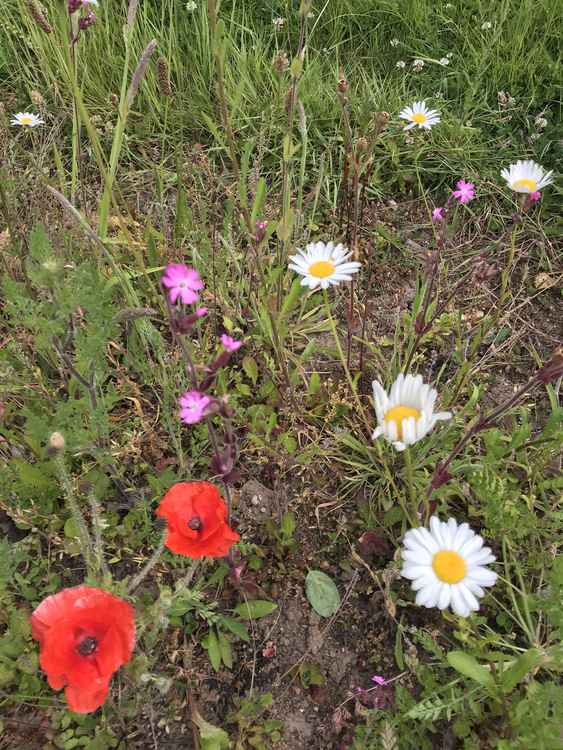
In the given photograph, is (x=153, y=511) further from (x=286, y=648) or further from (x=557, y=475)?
(x=557, y=475)

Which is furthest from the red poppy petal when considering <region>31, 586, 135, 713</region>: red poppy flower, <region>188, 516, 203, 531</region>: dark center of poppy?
<region>188, 516, 203, 531</region>: dark center of poppy

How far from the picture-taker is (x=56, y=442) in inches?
42.1

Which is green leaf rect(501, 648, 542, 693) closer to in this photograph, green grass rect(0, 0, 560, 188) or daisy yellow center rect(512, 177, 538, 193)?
daisy yellow center rect(512, 177, 538, 193)

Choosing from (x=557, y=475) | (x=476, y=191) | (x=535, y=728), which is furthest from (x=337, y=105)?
(x=535, y=728)

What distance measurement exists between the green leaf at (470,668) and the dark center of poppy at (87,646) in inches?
29.0

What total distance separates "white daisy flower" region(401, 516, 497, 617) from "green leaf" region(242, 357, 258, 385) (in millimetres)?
824

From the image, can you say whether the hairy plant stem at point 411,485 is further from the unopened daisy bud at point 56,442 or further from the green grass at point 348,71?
the green grass at point 348,71

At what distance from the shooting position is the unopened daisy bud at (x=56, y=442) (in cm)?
107

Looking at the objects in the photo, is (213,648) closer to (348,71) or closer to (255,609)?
(255,609)

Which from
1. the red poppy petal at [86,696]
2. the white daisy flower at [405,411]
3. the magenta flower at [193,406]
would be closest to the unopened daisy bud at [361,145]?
the white daisy flower at [405,411]

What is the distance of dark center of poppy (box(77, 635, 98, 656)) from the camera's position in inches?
41.3

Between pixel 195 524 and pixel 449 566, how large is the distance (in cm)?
53

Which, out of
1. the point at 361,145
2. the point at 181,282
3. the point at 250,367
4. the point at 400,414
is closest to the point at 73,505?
the point at 181,282

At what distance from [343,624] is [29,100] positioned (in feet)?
8.74
